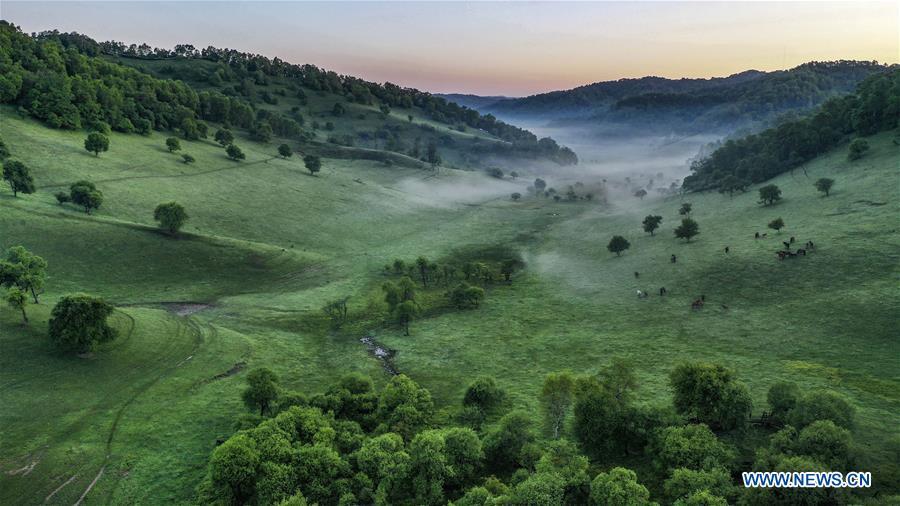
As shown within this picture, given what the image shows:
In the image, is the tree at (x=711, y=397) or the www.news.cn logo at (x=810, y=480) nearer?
the www.news.cn logo at (x=810, y=480)

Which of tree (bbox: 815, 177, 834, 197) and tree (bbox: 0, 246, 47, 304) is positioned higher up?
tree (bbox: 815, 177, 834, 197)

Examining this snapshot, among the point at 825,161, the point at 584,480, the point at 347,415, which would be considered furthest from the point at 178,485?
the point at 825,161

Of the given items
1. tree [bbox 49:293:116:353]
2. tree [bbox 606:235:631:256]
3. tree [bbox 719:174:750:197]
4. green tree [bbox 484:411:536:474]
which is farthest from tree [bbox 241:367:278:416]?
tree [bbox 719:174:750:197]

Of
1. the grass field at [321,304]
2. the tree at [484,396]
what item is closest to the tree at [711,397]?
the grass field at [321,304]

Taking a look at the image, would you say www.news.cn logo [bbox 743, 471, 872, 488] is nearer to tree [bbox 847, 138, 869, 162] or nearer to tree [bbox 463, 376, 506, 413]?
tree [bbox 463, 376, 506, 413]

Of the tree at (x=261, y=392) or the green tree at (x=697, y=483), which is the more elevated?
the green tree at (x=697, y=483)

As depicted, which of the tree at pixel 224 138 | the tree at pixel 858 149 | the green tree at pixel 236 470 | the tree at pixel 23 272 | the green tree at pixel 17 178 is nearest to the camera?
the green tree at pixel 236 470

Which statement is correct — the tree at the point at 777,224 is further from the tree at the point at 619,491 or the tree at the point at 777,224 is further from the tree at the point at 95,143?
the tree at the point at 95,143

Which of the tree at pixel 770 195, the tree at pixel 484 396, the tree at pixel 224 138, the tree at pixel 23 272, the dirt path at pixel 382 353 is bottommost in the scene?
the dirt path at pixel 382 353
